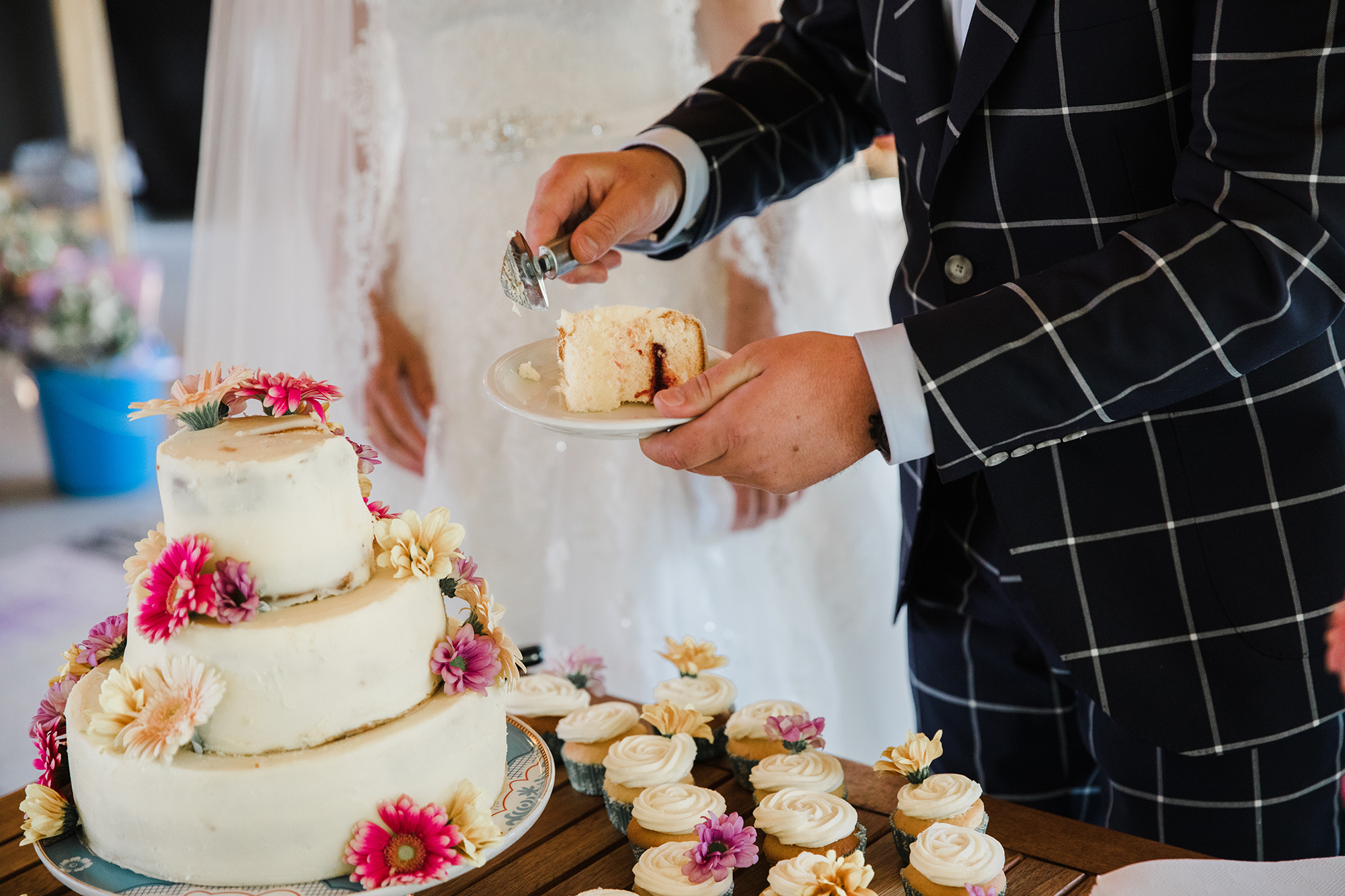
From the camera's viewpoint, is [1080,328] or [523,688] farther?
[523,688]

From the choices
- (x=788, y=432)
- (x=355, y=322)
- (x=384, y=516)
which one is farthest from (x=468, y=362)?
(x=788, y=432)

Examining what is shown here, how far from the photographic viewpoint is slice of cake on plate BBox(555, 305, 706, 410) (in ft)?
3.72

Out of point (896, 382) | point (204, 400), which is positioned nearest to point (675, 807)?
point (896, 382)

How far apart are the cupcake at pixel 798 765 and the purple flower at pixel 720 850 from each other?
0.42 ft

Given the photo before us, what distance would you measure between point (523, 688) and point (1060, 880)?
66cm

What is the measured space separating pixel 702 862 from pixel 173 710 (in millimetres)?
453

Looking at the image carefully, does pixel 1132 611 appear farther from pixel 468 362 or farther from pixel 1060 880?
pixel 468 362

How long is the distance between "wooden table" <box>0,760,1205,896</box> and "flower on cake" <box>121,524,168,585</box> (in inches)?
14.1

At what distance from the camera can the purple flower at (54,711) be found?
97 centimetres

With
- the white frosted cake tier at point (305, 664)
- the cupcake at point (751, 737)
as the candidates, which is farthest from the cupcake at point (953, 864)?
the white frosted cake tier at point (305, 664)

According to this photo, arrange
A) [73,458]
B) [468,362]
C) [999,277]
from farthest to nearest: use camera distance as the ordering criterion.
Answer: [73,458], [468,362], [999,277]

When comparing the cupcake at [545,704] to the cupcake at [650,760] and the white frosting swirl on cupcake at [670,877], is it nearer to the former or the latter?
the cupcake at [650,760]

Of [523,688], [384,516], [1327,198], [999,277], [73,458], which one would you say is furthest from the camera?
[73,458]

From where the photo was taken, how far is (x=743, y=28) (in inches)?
80.9
